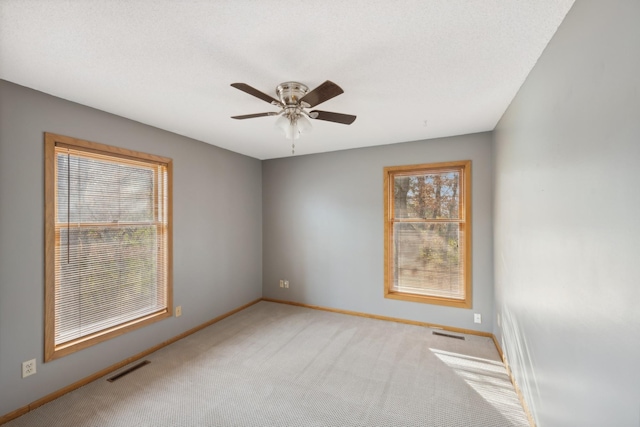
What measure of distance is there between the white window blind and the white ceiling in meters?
0.63

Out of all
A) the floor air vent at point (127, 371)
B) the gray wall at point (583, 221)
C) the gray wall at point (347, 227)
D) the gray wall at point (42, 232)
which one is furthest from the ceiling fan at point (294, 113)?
the floor air vent at point (127, 371)

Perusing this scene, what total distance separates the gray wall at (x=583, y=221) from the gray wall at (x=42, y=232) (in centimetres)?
343

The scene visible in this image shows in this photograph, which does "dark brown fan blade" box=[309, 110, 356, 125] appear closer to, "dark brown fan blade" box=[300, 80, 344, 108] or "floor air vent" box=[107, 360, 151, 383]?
"dark brown fan blade" box=[300, 80, 344, 108]

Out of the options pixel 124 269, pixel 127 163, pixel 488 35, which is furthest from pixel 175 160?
pixel 488 35

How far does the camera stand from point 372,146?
3.87 m

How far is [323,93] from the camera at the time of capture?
1.67 meters

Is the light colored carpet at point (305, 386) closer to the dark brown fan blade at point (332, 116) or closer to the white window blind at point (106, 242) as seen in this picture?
the white window blind at point (106, 242)

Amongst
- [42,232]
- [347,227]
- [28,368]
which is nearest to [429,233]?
[347,227]

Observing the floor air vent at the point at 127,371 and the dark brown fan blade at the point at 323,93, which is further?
the floor air vent at the point at 127,371

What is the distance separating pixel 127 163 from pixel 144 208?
493 mm

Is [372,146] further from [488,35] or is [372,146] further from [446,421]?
[446,421]

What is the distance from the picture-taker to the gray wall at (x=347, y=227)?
3.31 metres

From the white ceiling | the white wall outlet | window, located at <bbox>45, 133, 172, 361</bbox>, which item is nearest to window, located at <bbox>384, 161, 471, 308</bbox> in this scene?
the white ceiling

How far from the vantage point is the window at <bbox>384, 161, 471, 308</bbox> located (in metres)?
3.43
